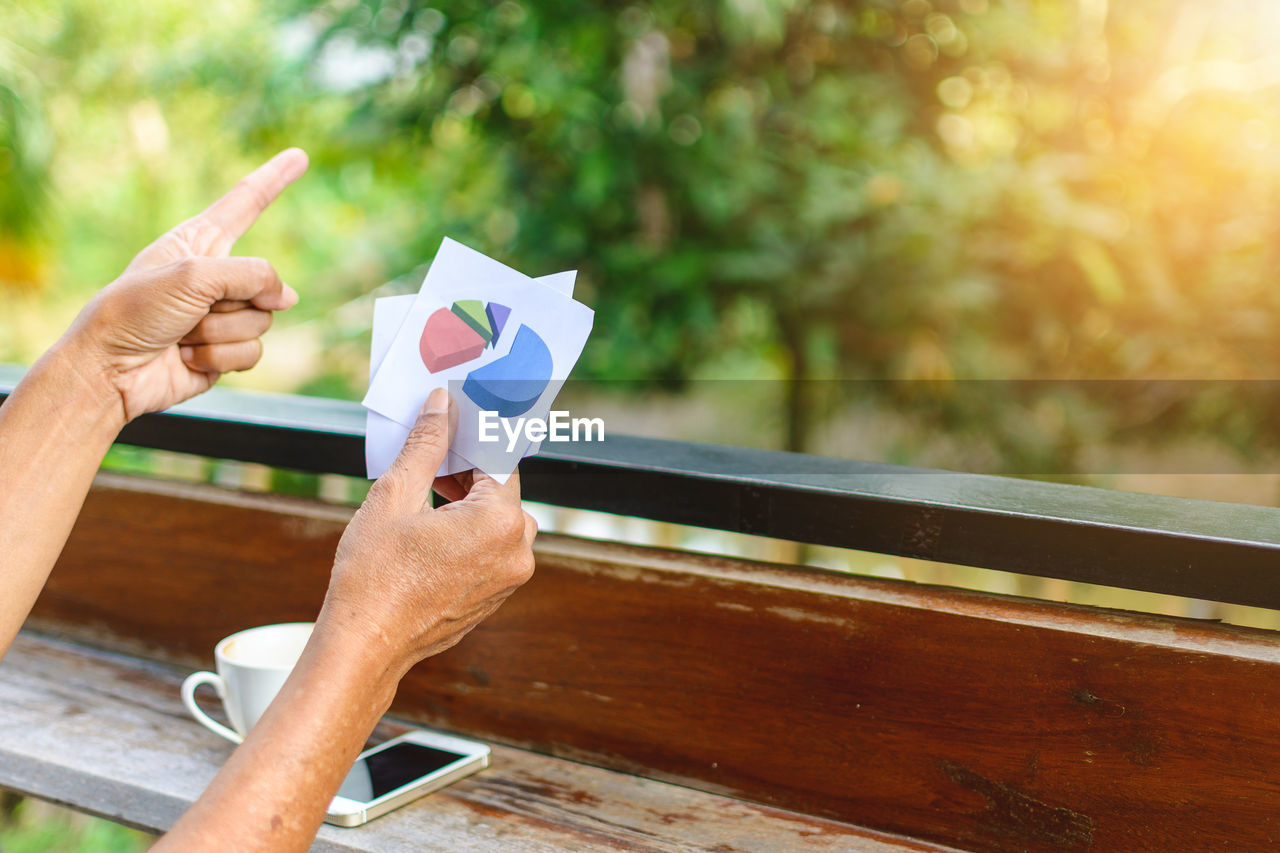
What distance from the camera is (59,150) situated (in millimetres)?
7922

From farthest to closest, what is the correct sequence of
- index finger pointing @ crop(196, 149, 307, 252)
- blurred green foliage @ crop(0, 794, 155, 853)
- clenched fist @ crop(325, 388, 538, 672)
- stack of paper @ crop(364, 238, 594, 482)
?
blurred green foliage @ crop(0, 794, 155, 853) < index finger pointing @ crop(196, 149, 307, 252) < stack of paper @ crop(364, 238, 594, 482) < clenched fist @ crop(325, 388, 538, 672)

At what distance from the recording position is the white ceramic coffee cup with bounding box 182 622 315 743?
721 mm

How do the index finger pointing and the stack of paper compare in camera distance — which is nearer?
the stack of paper

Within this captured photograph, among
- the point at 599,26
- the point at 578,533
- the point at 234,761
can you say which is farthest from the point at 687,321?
the point at 234,761

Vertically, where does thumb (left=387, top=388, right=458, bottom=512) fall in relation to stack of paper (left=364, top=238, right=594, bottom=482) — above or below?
below

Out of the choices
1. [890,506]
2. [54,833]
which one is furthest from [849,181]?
[54,833]

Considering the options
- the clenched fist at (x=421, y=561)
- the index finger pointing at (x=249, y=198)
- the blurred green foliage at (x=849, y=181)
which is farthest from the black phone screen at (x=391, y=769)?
the blurred green foliage at (x=849, y=181)

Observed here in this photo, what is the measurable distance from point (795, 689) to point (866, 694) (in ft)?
0.19

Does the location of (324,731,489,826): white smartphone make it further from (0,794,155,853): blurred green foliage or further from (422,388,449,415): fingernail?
(0,794,155,853): blurred green foliage

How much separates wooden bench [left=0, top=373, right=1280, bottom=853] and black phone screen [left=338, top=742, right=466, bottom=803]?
0.09 feet

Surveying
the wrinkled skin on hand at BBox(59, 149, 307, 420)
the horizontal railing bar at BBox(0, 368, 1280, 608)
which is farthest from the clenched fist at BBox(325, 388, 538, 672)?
the wrinkled skin on hand at BBox(59, 149, 307, 420)

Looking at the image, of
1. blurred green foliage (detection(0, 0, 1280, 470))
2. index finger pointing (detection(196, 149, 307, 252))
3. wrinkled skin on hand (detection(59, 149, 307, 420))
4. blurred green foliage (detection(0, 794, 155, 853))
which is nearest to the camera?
wrinkled skin on hand (detection(59, 149, 307, 420))

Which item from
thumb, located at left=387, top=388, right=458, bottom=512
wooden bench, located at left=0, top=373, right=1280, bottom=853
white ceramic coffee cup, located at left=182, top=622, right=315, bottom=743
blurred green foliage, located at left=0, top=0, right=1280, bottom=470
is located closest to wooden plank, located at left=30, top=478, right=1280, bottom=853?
wooden bench, located at left=0, top=373, right=1280, bottom=853

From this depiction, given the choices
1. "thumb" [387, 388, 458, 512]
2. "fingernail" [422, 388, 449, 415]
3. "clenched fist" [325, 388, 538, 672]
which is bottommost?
"clenched fist" [325, 388, 538, 672]
